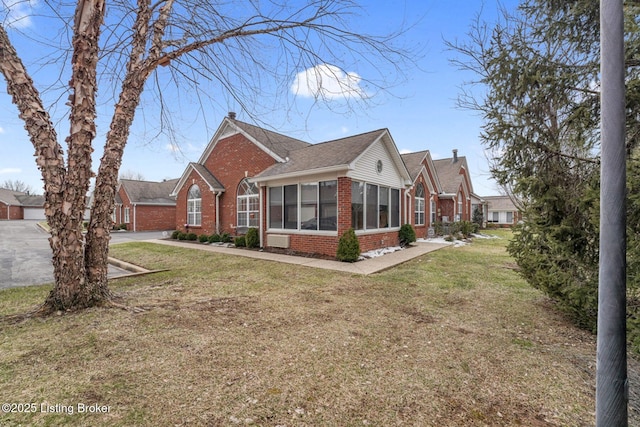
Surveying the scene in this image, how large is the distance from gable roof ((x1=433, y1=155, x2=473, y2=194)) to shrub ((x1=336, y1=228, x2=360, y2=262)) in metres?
15.9

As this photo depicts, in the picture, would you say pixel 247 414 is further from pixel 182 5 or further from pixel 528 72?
pixel 182 5

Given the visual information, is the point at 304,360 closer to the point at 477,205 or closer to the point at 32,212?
the point at 477,205

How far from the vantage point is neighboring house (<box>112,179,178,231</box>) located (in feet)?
87.5

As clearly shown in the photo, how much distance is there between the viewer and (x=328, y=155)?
1120 centimetres

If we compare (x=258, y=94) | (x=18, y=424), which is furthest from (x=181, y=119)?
(x=18, y=424)

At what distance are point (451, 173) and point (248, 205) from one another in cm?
1902

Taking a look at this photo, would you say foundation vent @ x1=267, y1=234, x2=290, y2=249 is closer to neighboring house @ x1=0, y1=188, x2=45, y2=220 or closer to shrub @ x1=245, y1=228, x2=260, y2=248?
shrub @ x1=245, y1=228, x2=260, y2=248

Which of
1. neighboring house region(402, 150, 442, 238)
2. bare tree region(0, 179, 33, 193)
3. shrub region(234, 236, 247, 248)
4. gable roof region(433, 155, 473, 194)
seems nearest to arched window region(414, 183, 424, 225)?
neighboring house region(402, 150, 442, 238)

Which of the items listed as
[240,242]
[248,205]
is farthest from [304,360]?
[248,205]

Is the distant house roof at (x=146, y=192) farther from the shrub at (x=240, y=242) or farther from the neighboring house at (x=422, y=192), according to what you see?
the neighboring house at (x=422, y=192)

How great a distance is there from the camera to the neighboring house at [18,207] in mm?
49094

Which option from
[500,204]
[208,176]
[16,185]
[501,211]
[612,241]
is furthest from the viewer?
[16,185]

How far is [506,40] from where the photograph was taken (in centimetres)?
481

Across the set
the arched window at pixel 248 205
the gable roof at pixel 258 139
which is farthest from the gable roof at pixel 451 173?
the arched window at pixel 248 205
